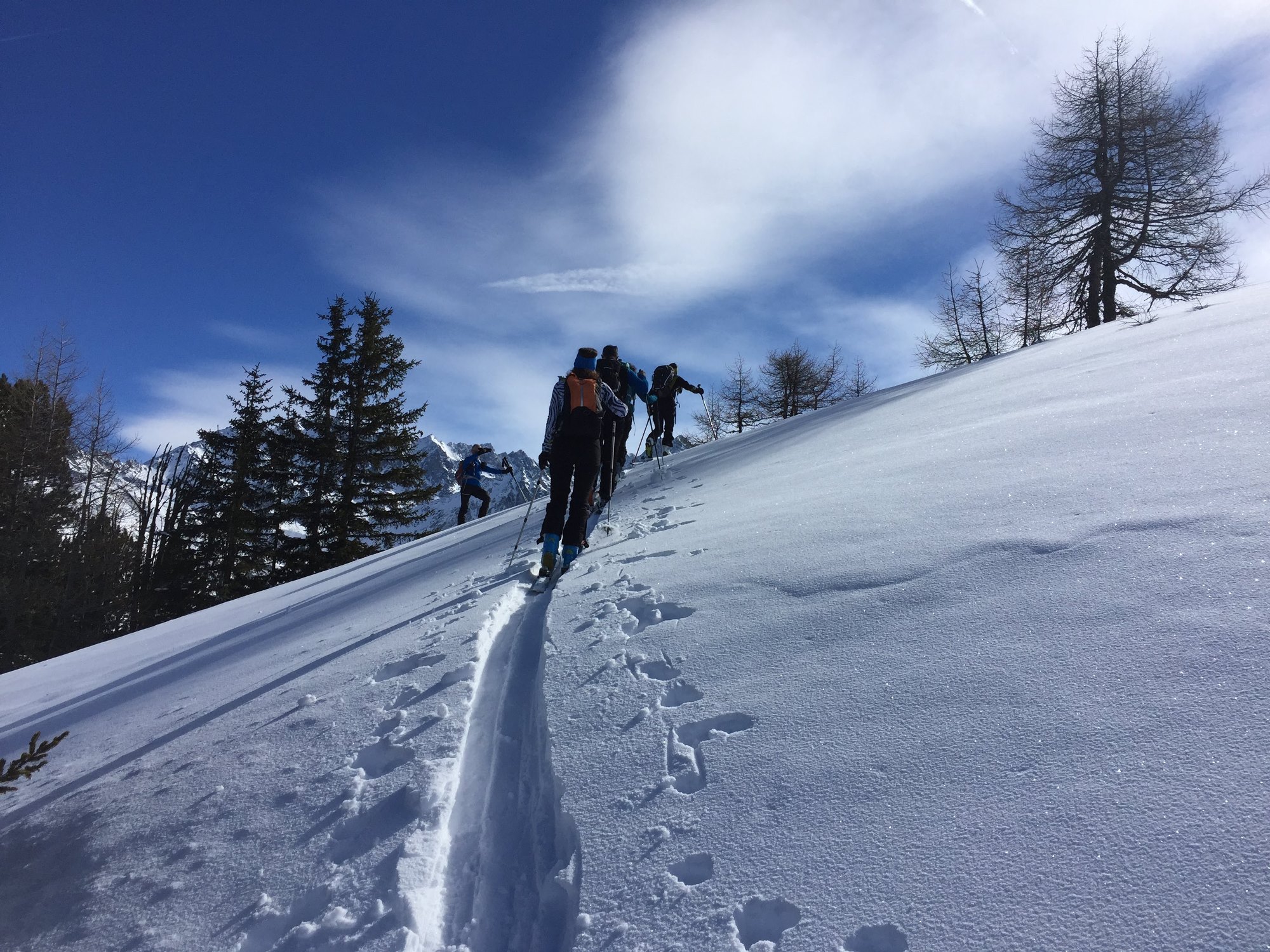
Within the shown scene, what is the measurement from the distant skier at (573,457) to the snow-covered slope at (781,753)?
112cm

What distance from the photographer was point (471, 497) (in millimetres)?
14922

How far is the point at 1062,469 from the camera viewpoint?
3.96m

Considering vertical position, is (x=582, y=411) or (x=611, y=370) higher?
(x=611, y=370)

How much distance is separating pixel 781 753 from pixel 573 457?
409 centimetres

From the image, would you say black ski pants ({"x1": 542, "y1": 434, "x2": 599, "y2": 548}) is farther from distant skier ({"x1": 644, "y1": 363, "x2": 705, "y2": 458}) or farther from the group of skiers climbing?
distant skier ({"x1": 644, "y1": 363, "x2": 705, "y2": 458})

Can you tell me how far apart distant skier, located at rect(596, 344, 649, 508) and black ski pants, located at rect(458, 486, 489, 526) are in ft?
19.9

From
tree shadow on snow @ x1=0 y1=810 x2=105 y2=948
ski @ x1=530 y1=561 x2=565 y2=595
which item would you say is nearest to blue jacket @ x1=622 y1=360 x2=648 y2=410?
ski @ x1=530 y1=561 x2=565 y2=595

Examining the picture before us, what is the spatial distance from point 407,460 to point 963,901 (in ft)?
71.6

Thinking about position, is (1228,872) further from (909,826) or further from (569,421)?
(569,421)

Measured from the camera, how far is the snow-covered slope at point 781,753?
1481mm

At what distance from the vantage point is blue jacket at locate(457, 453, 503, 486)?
44.6 ft

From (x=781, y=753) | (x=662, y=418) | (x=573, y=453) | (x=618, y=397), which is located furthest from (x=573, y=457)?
(x=662, y=418)

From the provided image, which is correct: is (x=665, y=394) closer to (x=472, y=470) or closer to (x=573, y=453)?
(x=472, y=470)

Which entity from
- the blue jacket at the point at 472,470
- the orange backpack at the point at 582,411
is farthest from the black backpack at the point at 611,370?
the blue jacket at the point at 472,470
